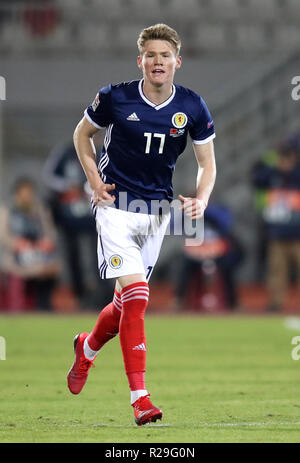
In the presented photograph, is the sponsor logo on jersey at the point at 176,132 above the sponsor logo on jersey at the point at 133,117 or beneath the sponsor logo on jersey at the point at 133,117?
beneath

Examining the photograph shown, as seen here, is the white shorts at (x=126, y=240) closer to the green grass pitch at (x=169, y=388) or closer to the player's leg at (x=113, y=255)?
the player's leg at (x=113, y=255)

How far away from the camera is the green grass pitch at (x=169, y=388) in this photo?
5.68 m

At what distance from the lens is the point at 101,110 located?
253 inches

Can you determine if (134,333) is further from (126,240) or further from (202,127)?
(202,127)

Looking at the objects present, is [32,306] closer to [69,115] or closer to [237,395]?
[69,115]

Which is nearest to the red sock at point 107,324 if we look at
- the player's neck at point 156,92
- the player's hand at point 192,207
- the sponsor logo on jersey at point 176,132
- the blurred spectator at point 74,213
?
the player's hand at point 192,207

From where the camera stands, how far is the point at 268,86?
20.0m

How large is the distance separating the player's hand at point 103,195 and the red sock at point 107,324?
599 mm

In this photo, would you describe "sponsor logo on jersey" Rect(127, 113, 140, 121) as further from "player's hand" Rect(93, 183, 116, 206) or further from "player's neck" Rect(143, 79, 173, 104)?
"player's hand" Rect(93, 183, 116, 206)

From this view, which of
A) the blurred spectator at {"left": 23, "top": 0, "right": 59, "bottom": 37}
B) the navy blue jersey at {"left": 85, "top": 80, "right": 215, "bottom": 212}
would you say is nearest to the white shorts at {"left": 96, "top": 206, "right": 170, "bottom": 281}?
the navy blue jersey at {"left": 85, "top": 80, "right": 215, "bottom": 212}

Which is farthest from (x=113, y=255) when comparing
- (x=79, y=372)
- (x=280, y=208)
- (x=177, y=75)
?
(x=177, y=75)

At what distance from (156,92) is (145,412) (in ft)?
6.13

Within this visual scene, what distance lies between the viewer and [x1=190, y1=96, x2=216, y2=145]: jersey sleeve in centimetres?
647

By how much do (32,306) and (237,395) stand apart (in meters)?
8.53
